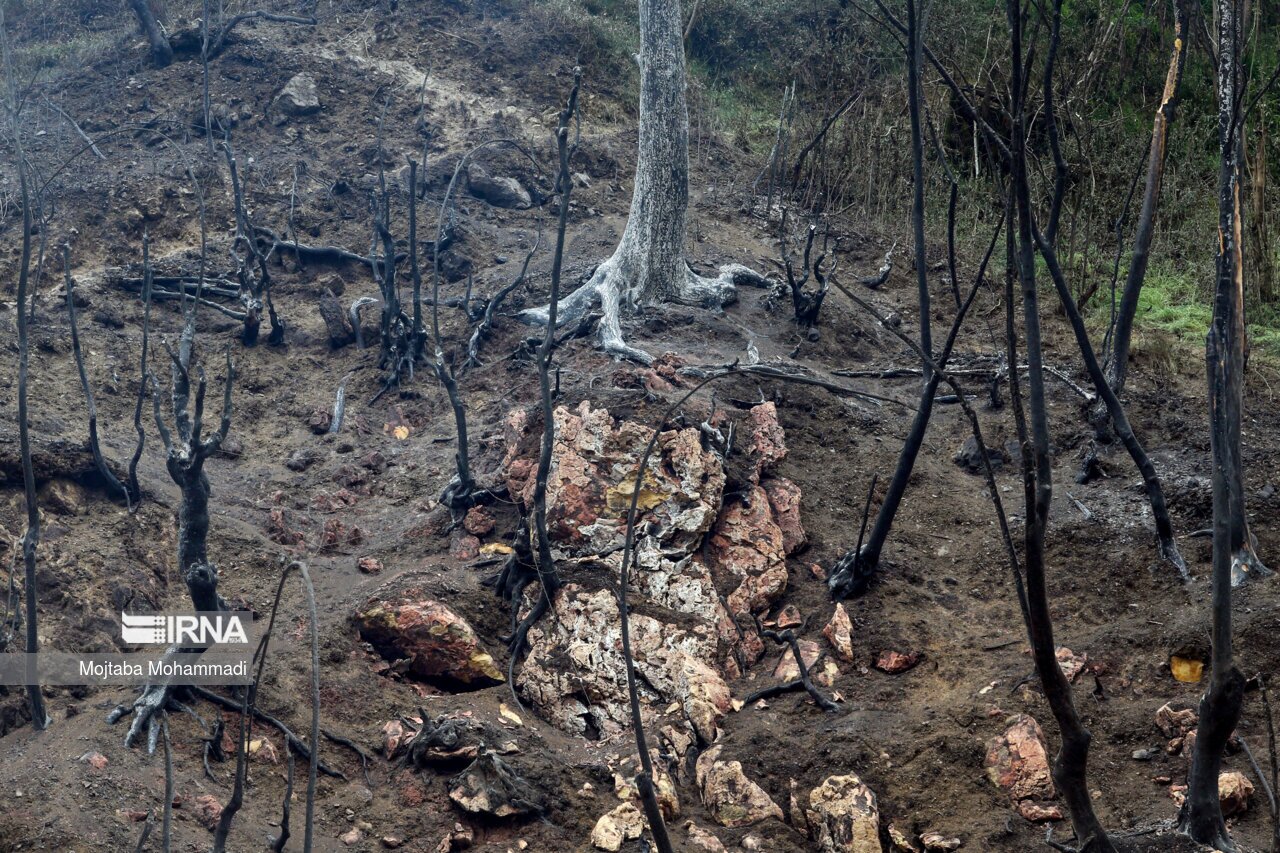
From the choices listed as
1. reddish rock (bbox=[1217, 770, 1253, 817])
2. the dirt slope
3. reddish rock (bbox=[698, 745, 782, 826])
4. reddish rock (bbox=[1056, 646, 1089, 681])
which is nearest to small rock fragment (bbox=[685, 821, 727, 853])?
the dirt slope

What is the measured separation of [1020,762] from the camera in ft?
15.0

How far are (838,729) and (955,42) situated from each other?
9.92 metres

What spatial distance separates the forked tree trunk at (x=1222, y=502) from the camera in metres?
3.05

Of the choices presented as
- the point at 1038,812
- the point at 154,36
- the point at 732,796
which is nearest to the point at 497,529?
the point at 732,796

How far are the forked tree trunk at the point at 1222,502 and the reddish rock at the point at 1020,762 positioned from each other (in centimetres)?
99

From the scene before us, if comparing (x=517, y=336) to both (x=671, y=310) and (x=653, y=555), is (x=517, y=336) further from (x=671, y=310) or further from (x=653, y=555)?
(x=653, y=555)

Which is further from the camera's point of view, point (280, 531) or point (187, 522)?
point (280, 531)

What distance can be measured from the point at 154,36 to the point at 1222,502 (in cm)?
1358

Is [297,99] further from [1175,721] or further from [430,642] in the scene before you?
[1175,721]

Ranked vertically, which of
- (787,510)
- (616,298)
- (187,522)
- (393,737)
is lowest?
(393,737)

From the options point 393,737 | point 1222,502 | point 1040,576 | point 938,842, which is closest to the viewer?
point 1040,576

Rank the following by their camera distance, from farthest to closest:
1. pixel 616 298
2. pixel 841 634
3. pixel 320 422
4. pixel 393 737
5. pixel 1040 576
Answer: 1. pixel 616 298
2. pixel 320 422
3. pixel 841 634
4. pixel 393 737
5. pixel 1040 576

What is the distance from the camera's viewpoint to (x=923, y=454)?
7.46 metres

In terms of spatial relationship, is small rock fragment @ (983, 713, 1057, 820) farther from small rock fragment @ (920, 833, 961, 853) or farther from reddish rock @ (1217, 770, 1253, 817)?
reddish rock @ (1217, 770, 1253, 817)
